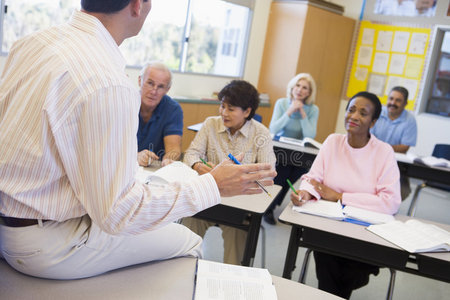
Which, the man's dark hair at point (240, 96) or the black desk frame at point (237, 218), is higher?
the man's dark hair at point (240, 96)

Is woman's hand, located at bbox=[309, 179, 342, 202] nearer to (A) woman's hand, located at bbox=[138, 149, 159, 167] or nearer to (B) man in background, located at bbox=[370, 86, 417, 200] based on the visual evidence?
(A) woman's hand, located at bbox=[138, 149, 159, 167]

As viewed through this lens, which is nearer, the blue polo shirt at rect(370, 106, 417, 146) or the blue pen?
the blue pen

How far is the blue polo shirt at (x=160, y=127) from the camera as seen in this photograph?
282cm

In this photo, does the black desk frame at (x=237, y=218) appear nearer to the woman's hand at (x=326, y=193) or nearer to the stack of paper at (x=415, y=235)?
the woman's hand at (x=326, y=193)

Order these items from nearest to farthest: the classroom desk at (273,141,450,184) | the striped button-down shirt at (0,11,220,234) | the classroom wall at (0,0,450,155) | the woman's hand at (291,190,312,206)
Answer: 1. the striped button-down shirt at (0,11,220,234)
2. the woman's hand at (291,190,312,206)
3. the classroom desk at (273,141,450,184)
4. the classroom wall at (0,0,450,155)

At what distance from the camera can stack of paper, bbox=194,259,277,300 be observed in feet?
3.75

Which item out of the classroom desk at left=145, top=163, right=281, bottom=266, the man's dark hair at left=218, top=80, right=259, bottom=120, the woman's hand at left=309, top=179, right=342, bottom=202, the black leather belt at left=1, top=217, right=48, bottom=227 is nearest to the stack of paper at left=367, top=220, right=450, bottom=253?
the woman's hand at left=309, top=179, right=342, bottom=202

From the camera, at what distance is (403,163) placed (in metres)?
3.67

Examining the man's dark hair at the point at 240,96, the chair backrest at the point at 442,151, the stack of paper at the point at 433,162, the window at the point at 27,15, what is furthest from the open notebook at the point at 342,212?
the window at the point at 27,15

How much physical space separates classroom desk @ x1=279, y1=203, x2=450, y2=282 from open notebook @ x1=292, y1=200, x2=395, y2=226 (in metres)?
0.04

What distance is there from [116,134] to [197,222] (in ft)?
5.62

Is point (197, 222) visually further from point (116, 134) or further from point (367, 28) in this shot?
point (367, 28)

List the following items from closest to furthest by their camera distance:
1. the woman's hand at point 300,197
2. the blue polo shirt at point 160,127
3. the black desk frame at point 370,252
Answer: the black desk frame at point 370,252
the woman's hand at point 300,197
the blue polo shirt at point 160,127

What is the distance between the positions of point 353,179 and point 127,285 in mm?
1615
